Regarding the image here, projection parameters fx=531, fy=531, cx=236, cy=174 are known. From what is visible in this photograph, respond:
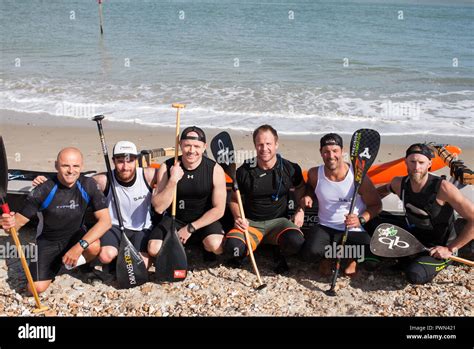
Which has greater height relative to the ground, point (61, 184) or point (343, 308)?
point (61, 184)

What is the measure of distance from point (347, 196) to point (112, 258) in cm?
222

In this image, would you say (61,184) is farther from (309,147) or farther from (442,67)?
(442,67)

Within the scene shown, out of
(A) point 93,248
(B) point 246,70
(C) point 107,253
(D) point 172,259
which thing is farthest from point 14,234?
(B) point 246,70

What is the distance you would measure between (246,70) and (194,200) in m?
11.2

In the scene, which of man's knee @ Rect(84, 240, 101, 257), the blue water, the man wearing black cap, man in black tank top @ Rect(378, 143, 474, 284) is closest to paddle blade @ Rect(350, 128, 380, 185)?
the man wearing black cap

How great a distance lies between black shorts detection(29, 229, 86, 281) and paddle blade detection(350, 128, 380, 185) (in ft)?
8.38

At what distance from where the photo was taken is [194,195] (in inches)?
194

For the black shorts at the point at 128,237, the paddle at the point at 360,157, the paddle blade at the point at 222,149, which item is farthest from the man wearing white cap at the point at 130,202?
the paddle at the point at 360,157

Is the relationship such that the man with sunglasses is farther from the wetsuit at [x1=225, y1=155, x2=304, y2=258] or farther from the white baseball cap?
the white baseball cap

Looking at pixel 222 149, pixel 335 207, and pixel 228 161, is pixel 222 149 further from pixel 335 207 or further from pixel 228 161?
pixel 335 207

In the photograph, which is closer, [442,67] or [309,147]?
[309,147]

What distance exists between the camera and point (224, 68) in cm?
1596

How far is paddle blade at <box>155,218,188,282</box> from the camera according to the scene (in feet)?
15.5
